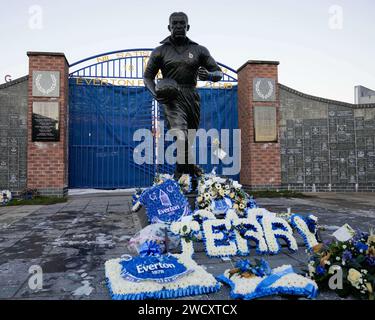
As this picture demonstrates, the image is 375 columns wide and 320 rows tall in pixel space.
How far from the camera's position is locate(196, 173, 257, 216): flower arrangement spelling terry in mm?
4215

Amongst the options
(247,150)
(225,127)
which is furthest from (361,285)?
(225,127)

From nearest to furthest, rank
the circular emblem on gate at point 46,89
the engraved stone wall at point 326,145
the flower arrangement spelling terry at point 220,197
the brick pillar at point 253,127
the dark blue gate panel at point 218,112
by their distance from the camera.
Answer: the flower arrangement spelling terry at point 220,197 < the circular emblem on gate at point 46,89 < the brick pillar at point 253,127 < the engraved stone wall at point 326,145 < the dark blue gate panel at point 218,112

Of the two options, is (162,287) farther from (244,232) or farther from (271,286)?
(244,232)

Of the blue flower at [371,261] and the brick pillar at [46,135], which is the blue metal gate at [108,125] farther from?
the blue flower at [371,261]

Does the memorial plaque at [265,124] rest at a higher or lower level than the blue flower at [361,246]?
higher

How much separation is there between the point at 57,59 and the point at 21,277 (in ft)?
25.2

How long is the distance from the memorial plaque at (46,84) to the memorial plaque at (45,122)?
285 millimetres

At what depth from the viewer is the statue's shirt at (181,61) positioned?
178 inches

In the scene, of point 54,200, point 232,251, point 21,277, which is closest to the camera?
point 21,277

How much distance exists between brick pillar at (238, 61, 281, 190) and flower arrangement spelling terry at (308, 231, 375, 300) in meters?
6.95

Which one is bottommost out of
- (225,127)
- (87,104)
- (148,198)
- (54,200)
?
(54,200)

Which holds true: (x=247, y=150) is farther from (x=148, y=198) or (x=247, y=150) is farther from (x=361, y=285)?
(x=361, y=285)

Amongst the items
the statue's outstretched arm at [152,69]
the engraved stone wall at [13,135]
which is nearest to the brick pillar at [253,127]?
the statue's outstretched arm at [152,69]
